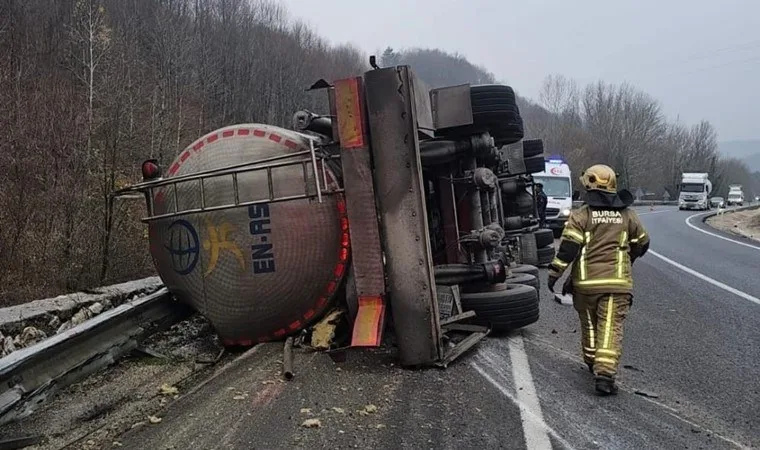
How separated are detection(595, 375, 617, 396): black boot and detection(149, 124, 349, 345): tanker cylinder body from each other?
179 cm

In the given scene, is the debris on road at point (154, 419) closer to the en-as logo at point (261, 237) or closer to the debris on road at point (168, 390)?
the debris on road at point (168, 390)

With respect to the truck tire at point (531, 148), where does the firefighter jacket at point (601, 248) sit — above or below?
below

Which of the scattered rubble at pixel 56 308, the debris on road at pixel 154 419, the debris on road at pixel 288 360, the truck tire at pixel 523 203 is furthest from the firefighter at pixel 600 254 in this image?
the truck tire at pixel 523 203

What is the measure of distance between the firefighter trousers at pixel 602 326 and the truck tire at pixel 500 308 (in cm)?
75

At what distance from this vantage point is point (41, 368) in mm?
3590

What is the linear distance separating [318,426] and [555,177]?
1745 centimetres

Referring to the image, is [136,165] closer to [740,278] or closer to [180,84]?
[740,278]

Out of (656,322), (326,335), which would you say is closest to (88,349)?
(326,335)

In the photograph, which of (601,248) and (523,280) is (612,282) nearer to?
(601,248)

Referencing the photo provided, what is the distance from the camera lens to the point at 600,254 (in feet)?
14.7

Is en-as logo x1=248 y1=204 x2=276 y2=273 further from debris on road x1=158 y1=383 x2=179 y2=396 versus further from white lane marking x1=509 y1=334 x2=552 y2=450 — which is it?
Answer: white lane marking x1=509 y1=334 x2=552 y2=450

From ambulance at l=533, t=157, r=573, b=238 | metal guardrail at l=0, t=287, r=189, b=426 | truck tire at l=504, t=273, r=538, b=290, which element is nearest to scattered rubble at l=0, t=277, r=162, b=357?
metal guardrail at l=0, t=287, r=189, b=426

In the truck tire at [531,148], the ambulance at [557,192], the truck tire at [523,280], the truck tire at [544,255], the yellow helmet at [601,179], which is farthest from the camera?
the ambulance at [557,192]

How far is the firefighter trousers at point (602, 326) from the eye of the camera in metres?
4.14
